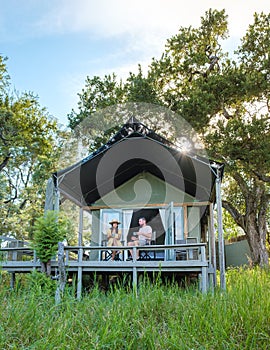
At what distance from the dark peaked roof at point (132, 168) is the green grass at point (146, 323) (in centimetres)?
325

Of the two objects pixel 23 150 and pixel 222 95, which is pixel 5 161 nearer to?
pixel 23 150

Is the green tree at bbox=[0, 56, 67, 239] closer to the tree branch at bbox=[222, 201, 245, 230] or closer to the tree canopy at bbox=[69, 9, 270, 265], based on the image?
the tree canopy at bbox=[69, 9, 270, 265]

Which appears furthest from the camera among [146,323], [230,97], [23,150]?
[23,150]

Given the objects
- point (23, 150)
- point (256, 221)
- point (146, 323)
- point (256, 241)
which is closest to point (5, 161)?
point (23, 150)

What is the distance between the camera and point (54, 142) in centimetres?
2147

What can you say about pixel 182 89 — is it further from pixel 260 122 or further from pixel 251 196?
pixel 251 196

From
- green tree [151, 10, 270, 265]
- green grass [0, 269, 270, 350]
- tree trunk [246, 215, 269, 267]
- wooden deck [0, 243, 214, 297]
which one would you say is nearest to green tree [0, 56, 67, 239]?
green tree [151, 10, 270, 265]

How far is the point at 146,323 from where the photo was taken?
4105mm

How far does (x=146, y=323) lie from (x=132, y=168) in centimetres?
561

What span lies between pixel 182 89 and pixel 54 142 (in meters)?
9.25

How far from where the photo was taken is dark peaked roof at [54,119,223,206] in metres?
7.75

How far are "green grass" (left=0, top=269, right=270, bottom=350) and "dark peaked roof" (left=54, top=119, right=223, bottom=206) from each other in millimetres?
3254

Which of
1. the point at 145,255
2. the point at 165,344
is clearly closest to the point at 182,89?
the point at 145,255

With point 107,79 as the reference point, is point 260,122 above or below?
below
